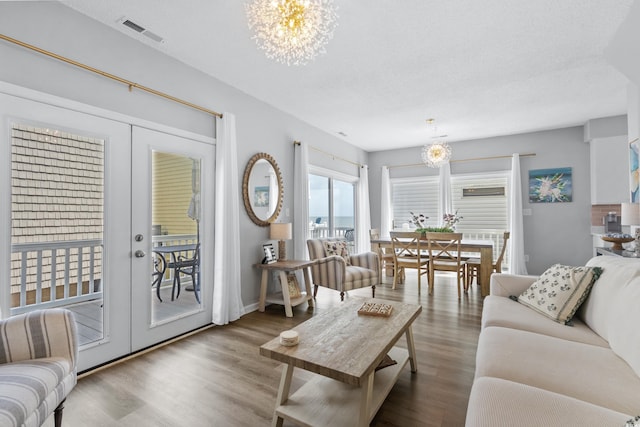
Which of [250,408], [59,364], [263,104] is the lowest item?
[250,408]

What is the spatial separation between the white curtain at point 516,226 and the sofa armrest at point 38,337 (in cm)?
603

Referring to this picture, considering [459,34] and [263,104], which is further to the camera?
[263,104]

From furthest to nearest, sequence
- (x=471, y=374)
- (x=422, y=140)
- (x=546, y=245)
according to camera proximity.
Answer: (x=422, y=140) → (x=546, y=245) → (x=471, y=374)

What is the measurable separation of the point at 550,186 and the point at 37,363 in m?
6.76

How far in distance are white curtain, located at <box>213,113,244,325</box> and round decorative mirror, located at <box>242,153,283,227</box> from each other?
307mm

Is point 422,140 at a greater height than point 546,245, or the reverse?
point 422,140

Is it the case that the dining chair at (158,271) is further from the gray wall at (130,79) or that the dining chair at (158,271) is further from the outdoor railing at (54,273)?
the gray wall at (130,79)

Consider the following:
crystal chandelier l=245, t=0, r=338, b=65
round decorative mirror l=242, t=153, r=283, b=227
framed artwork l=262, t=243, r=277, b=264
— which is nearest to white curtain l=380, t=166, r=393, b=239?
round decorative mirror l=242, t=153, r=283, b=227

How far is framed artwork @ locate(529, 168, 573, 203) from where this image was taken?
5250 millimetres

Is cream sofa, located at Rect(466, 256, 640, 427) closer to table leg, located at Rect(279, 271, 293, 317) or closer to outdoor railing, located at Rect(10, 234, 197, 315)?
table leg, located at Rect(279, 271, 293, 317)

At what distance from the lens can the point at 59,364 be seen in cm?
149

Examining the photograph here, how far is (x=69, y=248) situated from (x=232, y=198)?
4.87 ft

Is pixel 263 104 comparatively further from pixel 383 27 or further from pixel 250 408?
pixel 250 408

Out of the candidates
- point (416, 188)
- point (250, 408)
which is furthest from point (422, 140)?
point (250, 408)
